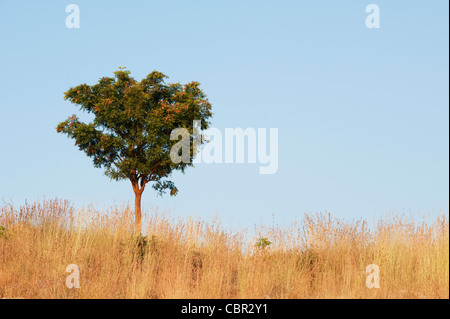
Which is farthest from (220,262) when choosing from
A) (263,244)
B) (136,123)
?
(136,123)

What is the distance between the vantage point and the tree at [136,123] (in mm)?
22719

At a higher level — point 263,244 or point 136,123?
point 136,123

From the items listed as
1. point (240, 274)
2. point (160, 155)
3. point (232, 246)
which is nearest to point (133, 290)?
point (240, 274)

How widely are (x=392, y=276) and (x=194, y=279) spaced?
16.5 feet

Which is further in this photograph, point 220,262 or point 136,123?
point 136,123

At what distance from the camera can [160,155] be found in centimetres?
2236

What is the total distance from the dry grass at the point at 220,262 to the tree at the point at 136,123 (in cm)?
863

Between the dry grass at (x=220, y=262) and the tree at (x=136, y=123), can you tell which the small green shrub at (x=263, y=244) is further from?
the tree at (x=136, y=123)

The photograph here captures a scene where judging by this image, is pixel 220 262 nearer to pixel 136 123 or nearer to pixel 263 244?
pixel 263 244

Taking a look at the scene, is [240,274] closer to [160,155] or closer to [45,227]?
[45,227]

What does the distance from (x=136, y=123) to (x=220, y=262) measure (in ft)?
45.2

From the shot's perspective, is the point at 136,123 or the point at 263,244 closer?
the point at 263,244

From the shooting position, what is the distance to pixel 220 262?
11.4m
